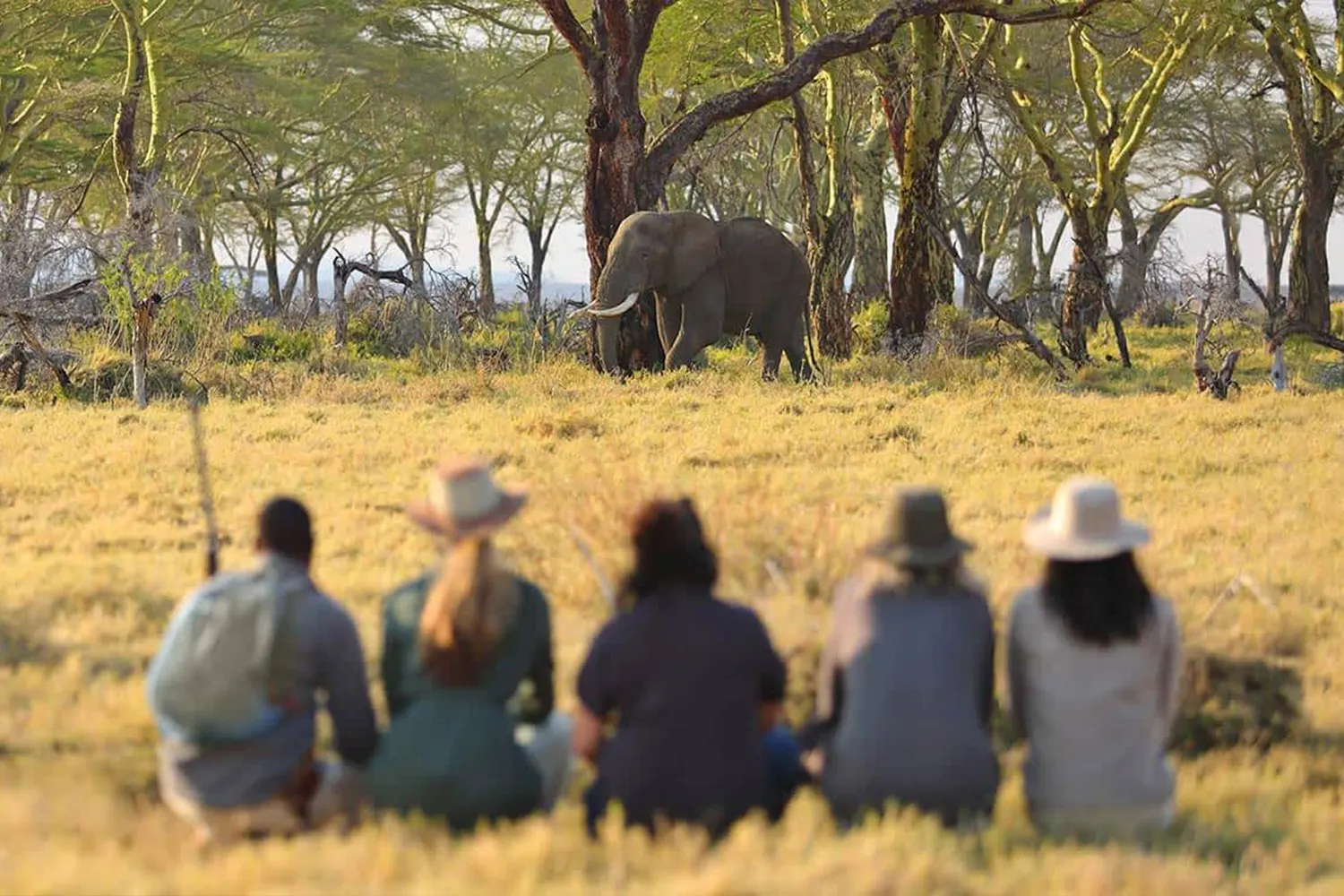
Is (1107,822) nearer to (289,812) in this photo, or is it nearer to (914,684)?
(914,684)

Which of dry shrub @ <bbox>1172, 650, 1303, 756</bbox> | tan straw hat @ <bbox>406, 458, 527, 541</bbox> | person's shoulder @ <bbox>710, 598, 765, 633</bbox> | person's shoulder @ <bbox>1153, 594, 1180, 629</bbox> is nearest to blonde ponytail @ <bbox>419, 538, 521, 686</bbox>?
tan straw hat @ <bbox>406, 458, 527, 541</bbox>

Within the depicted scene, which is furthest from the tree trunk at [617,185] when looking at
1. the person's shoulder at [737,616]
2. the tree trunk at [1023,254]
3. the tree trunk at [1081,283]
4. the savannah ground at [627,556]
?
the tree trunk at [1023,254]

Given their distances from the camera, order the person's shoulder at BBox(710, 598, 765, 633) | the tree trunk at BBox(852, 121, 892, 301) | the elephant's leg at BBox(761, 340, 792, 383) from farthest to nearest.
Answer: the tree trunk at BBox(852, 121, 892, 301)
the elephant's leg at BBox(761, 340, 792, 383)
the person's shoulder at BBox(710, 598, 765, 633)

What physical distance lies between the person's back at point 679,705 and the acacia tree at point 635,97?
14.0 m

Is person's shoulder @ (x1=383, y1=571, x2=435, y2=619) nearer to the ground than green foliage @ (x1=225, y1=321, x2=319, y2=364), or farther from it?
nearer to the ground

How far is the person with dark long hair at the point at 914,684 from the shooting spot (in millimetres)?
4148

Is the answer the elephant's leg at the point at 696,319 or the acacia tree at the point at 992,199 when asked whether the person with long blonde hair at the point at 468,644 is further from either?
the acacia tree at the point at 992,199

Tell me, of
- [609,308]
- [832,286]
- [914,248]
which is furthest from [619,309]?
[914,248]

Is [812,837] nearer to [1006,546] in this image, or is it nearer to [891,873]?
[891,873]

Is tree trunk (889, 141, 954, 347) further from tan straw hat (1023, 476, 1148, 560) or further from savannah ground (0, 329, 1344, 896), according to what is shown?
tan straw hat (1023, 476, 1148, 560)

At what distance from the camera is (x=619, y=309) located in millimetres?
16516

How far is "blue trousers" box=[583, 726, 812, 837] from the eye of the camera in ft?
13.8

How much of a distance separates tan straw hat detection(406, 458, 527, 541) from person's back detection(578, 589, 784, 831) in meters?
0.47

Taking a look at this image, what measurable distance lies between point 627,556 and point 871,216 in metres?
22.1
